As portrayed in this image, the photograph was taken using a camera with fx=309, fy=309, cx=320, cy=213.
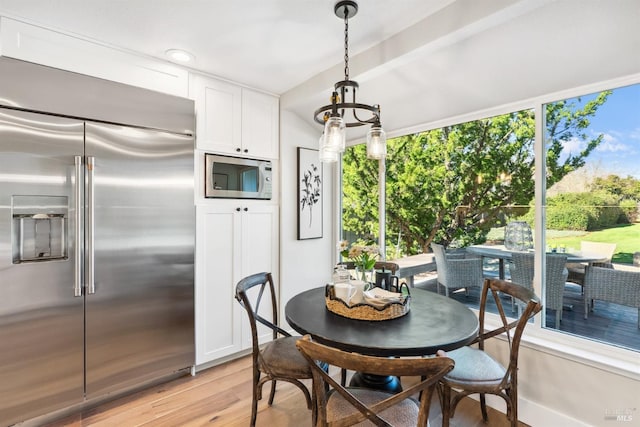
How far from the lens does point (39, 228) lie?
6.26 ft

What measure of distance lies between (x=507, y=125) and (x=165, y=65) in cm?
268

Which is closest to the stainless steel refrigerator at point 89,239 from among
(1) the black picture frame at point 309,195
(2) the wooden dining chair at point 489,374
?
(1) the black picture frame at point 309,195

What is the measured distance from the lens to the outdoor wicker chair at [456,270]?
251 cm

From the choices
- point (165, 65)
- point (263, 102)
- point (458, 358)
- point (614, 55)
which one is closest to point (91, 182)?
point (165, 65)

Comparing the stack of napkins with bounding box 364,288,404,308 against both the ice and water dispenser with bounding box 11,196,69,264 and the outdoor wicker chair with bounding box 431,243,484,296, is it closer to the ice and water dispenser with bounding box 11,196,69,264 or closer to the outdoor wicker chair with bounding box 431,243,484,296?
the outdoor wicker chair with bounding box 431,243,484,296

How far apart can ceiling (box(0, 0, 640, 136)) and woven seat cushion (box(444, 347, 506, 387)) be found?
5.83ft

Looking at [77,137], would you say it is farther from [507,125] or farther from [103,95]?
[507,125]

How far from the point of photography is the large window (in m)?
1.84

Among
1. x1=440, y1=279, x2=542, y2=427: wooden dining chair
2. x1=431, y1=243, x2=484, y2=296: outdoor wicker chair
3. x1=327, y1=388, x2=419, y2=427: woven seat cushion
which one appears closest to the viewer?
x1=327, y1=388, x2=419, y2=427: woven seat cushion

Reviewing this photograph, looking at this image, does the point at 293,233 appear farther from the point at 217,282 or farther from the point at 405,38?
the point at 405,38

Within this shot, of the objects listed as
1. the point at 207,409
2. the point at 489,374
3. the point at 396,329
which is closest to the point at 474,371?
the point at 489,374

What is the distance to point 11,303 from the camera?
1.80 m

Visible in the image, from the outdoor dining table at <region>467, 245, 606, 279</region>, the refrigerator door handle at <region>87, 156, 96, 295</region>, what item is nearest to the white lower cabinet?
the refrigerator door handle at <region>87, 156, 96, 295</region>

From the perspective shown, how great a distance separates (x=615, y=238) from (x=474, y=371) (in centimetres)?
120
